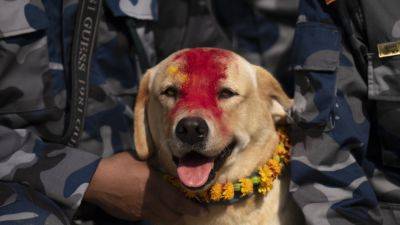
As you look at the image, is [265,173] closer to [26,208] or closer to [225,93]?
[225,93]

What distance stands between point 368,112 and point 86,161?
4.19 ft

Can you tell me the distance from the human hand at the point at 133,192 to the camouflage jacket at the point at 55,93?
0.08 meters

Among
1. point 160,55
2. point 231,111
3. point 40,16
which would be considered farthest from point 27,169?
point 160,55

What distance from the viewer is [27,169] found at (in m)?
2.49

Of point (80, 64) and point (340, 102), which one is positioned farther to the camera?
point (80, 64)

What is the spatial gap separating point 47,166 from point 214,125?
821 mm

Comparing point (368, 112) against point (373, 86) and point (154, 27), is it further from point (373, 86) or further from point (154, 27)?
point (154, 27)

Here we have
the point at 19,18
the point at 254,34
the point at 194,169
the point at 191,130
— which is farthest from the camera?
the point at 254,34

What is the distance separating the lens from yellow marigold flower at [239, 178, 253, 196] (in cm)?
240

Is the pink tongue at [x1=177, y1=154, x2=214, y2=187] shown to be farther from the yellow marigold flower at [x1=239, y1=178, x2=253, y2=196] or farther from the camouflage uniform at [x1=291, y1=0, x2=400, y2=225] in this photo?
the camouflage uniform at [x1=291, y1=0, x2=400, y2=225]

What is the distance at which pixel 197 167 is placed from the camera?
225cm

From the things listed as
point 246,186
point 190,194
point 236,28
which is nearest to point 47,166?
point 190,194

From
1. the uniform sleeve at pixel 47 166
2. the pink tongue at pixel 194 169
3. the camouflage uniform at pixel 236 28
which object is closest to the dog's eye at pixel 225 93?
the pink tongue at pixel 194 169

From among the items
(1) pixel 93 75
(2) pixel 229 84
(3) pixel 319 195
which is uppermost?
(2) pixel 229 84
